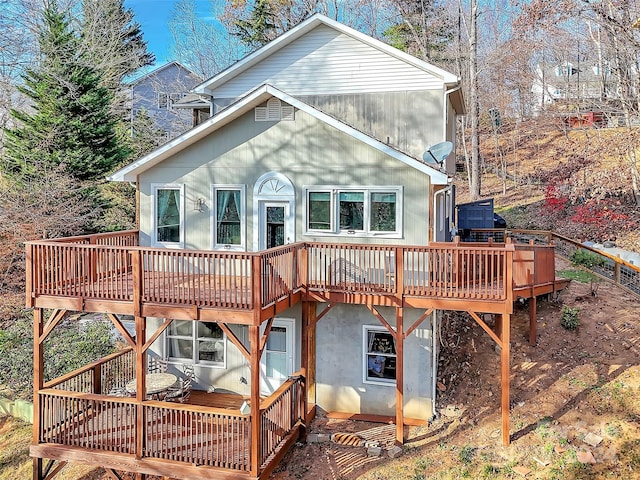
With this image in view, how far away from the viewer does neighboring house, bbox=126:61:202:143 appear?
102 feet

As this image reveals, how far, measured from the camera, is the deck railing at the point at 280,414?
9.20 meters

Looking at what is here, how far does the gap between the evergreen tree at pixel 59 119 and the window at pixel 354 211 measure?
11.0 meters

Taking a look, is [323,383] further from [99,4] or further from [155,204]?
[99,4]

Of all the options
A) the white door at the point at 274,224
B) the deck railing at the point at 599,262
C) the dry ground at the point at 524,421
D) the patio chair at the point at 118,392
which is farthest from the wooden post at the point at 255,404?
the deck railing at the point at 599,262

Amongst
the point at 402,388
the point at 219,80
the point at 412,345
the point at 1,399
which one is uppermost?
the point at 219,80

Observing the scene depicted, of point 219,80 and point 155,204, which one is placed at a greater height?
point 219,80

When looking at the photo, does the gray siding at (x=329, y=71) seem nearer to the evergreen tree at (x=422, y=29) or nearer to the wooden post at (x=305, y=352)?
the wooden post at (x=305, y=352)

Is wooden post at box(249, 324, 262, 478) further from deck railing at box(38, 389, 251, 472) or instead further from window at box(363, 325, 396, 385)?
window at box(363, 325, 396, 385)

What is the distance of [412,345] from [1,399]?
1105cm

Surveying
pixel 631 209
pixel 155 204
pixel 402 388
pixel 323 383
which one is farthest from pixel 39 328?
pixel 631 209

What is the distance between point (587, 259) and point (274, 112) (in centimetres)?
1222

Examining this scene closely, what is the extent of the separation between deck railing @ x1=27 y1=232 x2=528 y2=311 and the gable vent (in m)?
3.40

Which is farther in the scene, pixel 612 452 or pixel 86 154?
pixel 86 154

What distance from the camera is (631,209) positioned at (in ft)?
74.8
